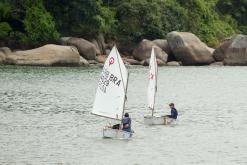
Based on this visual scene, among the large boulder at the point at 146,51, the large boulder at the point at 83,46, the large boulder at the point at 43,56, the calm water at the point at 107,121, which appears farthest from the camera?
the large boulder at the point at 146,51

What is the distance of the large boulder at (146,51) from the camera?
338 feet

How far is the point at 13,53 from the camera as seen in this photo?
9431cm

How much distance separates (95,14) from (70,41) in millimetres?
4682

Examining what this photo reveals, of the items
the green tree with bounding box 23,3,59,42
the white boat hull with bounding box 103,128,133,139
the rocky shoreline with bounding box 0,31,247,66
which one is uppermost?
the green tree with bounding box 23,3,59,42

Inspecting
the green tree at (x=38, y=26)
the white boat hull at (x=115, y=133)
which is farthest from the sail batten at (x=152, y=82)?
the green tree at (x=38, y=26)

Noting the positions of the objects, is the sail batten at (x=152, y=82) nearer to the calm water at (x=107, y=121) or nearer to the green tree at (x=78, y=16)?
the calm water at (x=107, y=121)

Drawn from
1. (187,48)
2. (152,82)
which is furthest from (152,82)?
(187,48)

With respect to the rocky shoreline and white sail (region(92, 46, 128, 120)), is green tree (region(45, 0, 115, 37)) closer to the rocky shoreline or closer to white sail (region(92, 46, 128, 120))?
the rocky shoreline

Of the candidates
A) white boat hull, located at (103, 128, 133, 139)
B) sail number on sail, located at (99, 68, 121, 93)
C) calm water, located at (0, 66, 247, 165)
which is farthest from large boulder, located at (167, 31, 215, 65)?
white boat hull, located at (103, 128, 133, 139)

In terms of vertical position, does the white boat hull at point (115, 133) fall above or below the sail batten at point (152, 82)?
below

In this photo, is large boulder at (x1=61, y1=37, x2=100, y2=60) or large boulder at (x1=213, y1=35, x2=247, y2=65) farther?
large boulder at (x1=213, y1=35, x2=247, y2=65)

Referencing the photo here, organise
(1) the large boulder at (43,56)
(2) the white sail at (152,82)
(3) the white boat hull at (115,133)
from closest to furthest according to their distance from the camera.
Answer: (3) the white boat hull at (115,133), (2) the white sail at (152,82), (1) the large boulder at (43,56)

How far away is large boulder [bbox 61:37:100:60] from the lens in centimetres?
9938

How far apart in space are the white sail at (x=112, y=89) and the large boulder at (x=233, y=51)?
194ft
